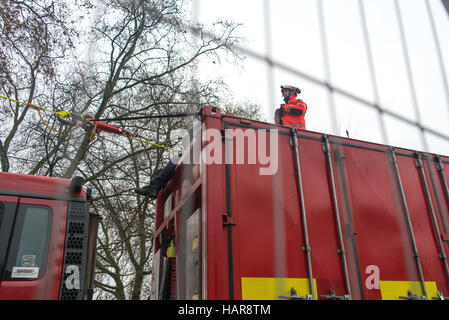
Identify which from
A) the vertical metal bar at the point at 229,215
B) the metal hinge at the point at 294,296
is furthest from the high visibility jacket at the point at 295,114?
the metal hinge at the point at 294,296

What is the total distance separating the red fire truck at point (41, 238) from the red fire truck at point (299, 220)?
38.9 inches

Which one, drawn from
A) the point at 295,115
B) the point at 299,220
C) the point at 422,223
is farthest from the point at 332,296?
the point at 295,115

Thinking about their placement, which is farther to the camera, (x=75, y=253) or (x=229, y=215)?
(x=75, y=253)

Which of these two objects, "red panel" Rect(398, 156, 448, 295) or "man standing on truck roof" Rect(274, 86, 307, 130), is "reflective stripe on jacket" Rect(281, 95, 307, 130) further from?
"red panel" Rect(398, 156, 448, 295)

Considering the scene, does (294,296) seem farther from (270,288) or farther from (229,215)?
(229,215)

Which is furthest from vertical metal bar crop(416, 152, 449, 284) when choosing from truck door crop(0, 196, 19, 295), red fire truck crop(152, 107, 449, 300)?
truck door crop(0, 196, 19, 295)

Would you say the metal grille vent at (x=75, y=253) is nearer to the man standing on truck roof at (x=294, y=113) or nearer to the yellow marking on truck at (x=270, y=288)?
the yellow marking on truck at (x=270, y=288)

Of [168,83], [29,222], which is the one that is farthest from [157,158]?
[29,222]

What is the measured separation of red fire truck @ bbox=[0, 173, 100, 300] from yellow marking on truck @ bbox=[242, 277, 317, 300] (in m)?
1.63

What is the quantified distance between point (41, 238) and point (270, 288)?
208 cm

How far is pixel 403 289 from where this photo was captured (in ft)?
11.3

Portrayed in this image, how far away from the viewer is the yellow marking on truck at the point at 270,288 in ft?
9.30

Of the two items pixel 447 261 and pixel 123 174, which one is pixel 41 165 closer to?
pixel 123 174

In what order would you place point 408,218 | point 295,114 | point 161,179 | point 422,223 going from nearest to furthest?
point 408,218, point 422,223, point 161,179, point 295,114
